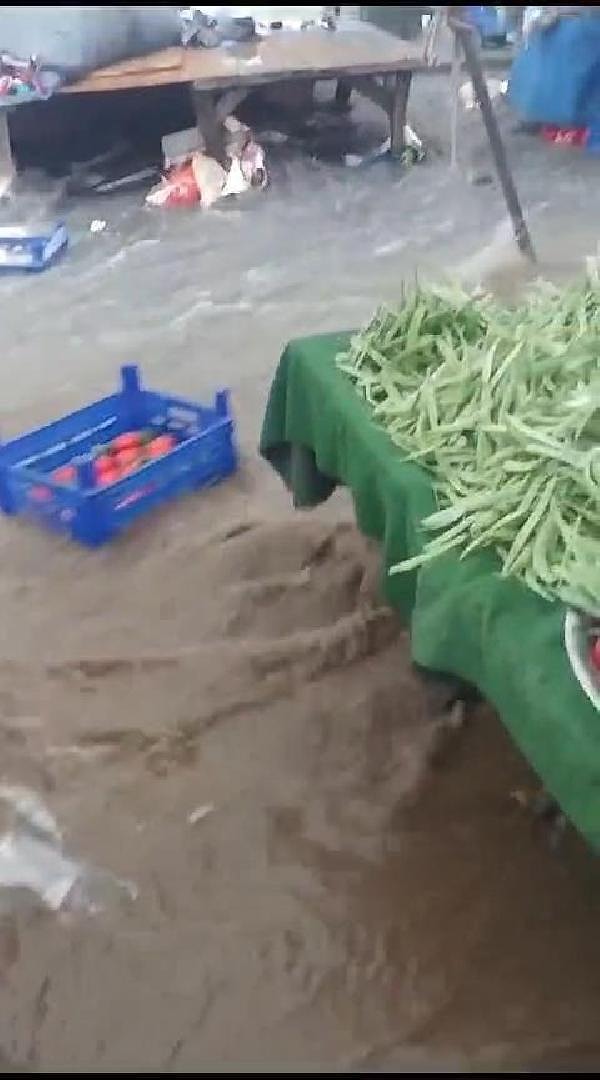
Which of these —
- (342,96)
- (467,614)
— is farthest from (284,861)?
(342,96)

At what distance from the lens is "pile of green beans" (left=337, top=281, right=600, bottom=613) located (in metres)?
1.42

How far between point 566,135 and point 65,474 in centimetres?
392

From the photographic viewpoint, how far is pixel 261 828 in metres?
1.87

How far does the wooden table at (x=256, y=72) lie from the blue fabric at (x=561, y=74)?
0.57 metres

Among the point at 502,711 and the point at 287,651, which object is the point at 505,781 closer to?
the point at 287,651

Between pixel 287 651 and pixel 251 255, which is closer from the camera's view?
pixel 287 651

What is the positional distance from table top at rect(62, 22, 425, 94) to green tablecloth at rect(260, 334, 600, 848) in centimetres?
350

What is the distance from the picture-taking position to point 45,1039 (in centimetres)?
156

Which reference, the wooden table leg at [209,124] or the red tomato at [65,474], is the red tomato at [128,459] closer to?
the red tomato at [65,474]

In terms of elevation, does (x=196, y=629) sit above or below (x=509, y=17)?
below

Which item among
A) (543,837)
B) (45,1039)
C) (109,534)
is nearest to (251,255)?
(109,534)

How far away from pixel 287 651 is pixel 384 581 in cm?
54

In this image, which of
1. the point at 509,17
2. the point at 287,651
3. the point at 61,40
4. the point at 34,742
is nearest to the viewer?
the point at 34,742

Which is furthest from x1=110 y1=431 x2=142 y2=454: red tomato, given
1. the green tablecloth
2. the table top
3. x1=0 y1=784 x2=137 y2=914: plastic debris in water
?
the table top
